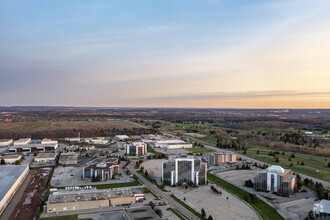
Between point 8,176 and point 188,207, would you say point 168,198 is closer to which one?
point 188,207

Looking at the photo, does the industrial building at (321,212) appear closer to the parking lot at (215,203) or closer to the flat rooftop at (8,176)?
the parking lot at (215,203)

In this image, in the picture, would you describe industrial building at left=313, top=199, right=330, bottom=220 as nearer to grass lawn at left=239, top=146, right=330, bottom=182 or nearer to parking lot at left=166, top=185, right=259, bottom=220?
parking lot at left=166, top=185, right=259, bottom=220

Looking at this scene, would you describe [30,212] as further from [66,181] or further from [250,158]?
[250,158]

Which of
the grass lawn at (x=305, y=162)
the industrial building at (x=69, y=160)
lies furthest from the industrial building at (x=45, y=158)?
the grass lawn at (x=305, y=162)

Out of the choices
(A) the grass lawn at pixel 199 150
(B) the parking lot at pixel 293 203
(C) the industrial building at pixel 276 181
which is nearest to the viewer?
(B) the parking lot at pixel 293 203

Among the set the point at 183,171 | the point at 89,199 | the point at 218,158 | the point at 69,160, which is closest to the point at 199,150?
the point at 218,158

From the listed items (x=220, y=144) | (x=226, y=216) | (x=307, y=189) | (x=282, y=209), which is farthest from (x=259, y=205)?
(x=220, y=144)

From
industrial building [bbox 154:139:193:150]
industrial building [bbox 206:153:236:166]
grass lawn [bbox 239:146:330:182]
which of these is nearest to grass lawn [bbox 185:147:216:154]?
industrial building [bbox 154:139:193:150]
